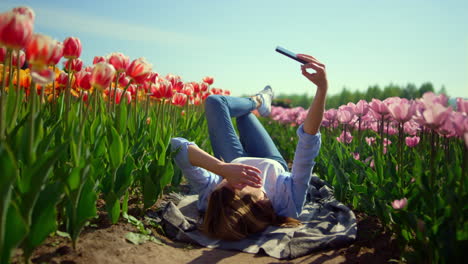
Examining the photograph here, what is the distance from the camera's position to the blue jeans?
349cm

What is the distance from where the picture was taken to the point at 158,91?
327 cm

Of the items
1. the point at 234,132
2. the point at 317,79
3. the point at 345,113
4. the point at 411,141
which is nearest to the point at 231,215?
the point at 317,79

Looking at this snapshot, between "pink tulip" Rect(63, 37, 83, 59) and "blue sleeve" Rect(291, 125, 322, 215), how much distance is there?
1549 mm

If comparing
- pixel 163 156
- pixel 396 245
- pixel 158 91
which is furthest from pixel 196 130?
pixel 396 245

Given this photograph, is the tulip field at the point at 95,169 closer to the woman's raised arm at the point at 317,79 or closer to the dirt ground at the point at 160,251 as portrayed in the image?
the dirt ground at the point at 160,251

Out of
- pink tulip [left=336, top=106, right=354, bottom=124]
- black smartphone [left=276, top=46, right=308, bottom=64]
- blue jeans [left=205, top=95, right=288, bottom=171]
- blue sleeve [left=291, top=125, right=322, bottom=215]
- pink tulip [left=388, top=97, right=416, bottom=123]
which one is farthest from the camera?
pink tulip [left=336, top=106, right=354, bottom=124]

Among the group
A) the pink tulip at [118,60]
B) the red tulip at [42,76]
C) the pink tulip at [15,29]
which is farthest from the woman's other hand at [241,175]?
the pink tulip at [15,29]

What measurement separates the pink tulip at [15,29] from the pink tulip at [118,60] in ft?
3.24

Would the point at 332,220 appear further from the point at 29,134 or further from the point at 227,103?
the point at 29,134

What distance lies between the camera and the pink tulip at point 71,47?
2.37 m

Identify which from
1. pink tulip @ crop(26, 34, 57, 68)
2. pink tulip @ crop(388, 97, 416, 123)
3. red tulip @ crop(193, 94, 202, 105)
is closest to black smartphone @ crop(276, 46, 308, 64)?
pink tulip @ crop(388, 97, 416, 123)

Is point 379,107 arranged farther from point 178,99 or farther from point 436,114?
point 178,99

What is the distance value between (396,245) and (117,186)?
6.03 ft

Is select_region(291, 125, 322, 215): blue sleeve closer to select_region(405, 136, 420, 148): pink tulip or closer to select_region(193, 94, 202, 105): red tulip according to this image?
select_region(405, 136, 420, 148): pink tulip
